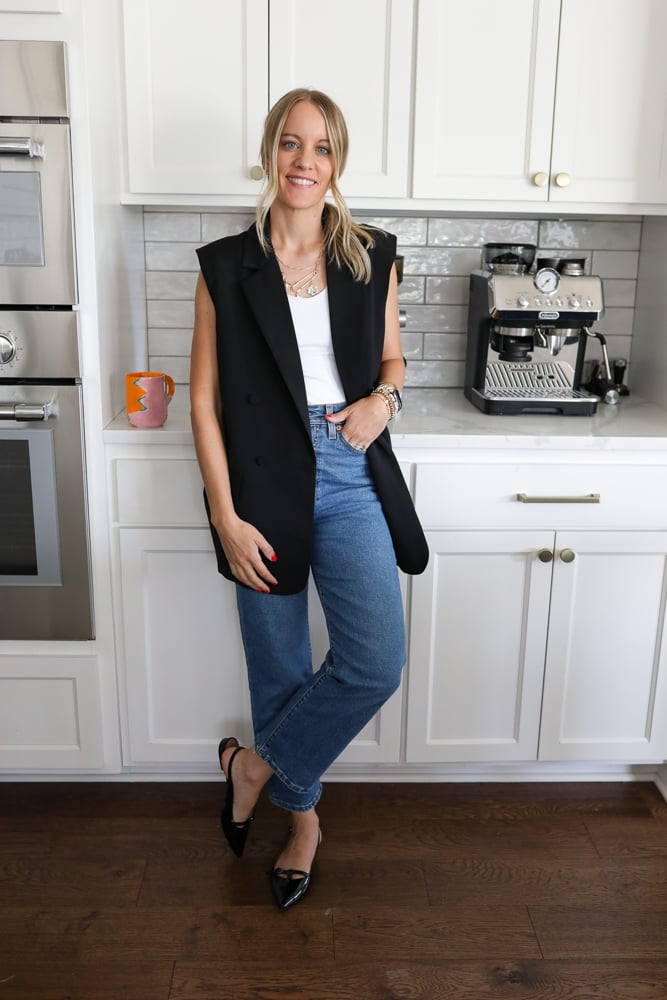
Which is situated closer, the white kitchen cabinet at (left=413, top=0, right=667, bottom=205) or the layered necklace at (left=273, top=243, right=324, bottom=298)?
the layered necklace at (left=273, top=243, right=324, bottom=298)

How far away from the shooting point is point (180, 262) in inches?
97.6

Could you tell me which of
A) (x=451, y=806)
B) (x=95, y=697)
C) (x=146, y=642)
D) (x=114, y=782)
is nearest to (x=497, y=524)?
(x=451, y=806)

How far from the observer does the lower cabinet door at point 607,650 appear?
83.1 inches

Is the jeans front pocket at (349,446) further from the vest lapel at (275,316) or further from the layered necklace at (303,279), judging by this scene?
the layered necklace at (303,279)

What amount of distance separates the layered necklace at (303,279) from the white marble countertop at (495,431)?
41cm

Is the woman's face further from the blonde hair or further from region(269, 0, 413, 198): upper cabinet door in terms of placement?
region(269, 0, 413, 198): upper cabinet door

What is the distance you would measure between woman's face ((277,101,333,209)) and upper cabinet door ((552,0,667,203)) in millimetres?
741

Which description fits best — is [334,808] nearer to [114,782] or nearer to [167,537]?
[114,782]

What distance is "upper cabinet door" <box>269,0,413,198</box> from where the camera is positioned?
6.77 ft

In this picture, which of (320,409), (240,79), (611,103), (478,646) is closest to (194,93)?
(240,79)

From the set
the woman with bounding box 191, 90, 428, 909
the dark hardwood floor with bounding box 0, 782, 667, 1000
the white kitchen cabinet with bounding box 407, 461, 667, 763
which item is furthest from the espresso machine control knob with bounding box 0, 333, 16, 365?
the dark hardwood floor with bounding box 0, 782, 667, 1000

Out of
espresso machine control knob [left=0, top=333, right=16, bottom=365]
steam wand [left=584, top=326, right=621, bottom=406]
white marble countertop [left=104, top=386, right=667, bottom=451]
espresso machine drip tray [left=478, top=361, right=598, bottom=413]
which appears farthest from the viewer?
steam wand [left=584, top=326, right=621, bottom=406]

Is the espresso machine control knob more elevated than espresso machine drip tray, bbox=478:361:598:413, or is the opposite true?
the espresso machine control knob

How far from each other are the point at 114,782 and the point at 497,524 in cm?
119
